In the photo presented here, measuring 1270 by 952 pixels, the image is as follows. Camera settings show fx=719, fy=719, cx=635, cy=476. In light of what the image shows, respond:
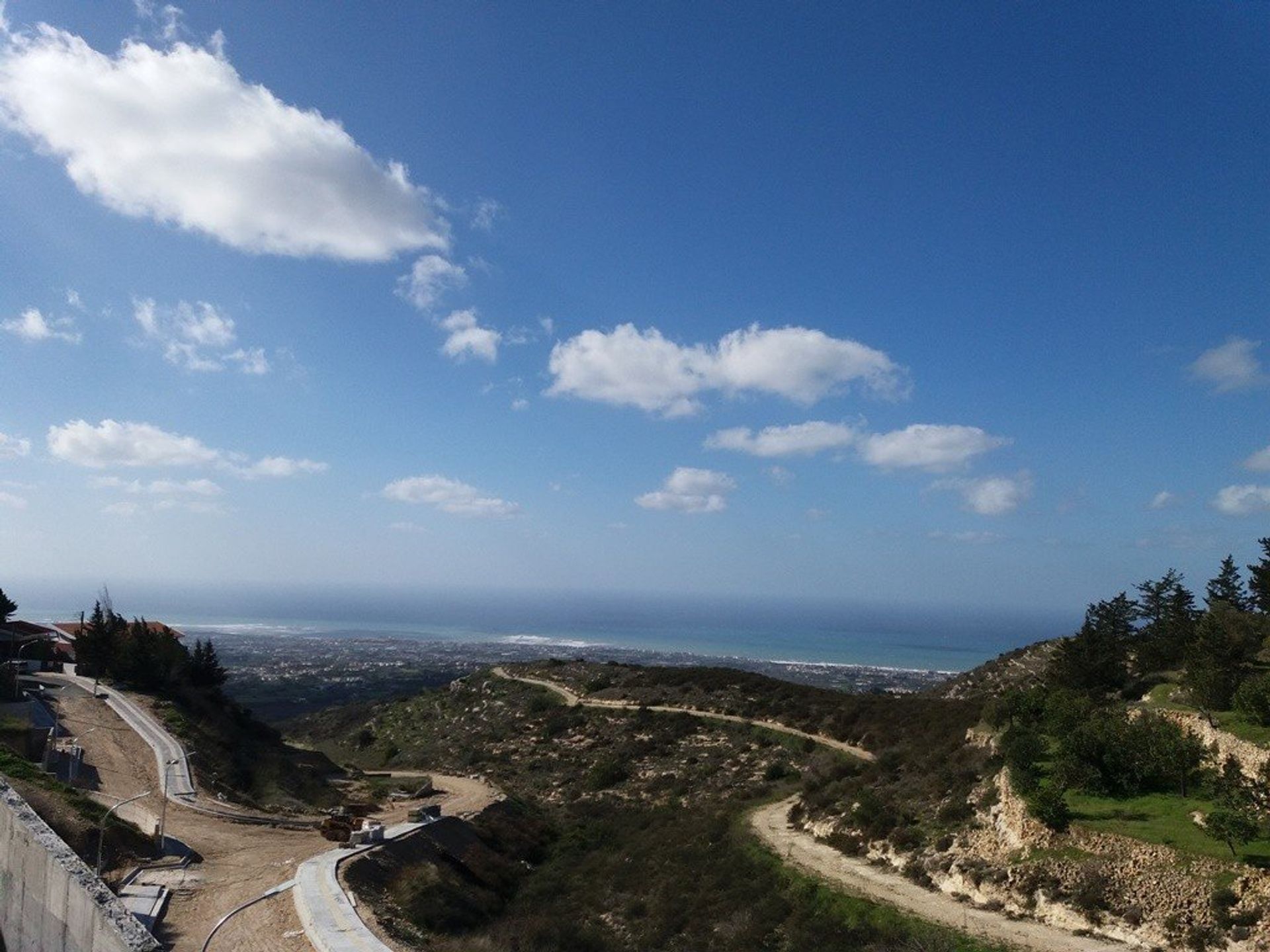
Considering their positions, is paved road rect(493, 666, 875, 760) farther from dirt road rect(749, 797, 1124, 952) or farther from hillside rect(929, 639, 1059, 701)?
dirt road rect(749, 797, 1124, 952)

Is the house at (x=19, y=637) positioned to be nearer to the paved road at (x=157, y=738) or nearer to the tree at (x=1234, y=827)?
the paved road at (x=157, y=738)

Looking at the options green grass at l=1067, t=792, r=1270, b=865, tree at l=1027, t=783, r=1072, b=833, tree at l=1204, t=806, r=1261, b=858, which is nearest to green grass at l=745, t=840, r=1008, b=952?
tree at l=1027, t=783, r=1072, b=833

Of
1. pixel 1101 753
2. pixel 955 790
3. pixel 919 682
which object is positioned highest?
pixel 1101 753

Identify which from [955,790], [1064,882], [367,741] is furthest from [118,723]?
[1064,882]

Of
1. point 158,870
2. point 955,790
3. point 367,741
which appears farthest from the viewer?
point 367,741

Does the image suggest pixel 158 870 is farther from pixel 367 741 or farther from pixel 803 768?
pixel 367 741

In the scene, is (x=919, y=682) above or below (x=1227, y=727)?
below
